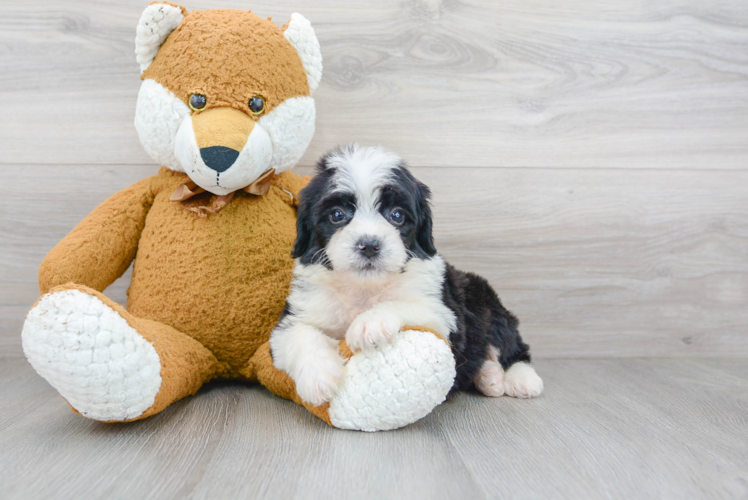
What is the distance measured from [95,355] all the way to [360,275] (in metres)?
0.63

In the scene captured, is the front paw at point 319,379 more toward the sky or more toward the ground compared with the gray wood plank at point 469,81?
more toward the ground

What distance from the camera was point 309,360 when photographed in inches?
53.5

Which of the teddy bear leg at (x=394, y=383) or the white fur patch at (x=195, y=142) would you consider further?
the white fur patch at (x=195, y=142)

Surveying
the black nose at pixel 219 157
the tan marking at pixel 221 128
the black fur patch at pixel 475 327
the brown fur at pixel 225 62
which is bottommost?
the black fur patch at pixel 475 327

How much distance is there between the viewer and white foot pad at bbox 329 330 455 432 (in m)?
1.31

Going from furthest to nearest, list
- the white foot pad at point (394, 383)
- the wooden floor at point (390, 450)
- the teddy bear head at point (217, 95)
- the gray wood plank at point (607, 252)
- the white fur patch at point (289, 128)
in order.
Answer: the gray wood plank at point (607, 252) → the white fur patch at point (289, 128) → the teddy bear head at point (217, 95) → the white foot pad at point (394, 383) → the wooden floor at point (390, 450)

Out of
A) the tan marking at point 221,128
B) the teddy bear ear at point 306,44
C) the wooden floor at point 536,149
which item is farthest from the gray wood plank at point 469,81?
the tan marking at point 221,128

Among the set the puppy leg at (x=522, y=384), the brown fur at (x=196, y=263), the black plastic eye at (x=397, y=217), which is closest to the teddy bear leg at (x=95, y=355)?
the brown fur at (x=196, y=263)

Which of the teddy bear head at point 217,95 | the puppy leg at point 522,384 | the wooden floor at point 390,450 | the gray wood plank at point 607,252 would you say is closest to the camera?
the wooden floor at point 390,450

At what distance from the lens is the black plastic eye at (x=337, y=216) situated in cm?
144

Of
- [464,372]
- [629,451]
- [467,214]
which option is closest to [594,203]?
[467,214]

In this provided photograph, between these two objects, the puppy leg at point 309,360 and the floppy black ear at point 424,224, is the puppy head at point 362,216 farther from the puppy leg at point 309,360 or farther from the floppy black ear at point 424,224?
the puppy leg at point 309,360

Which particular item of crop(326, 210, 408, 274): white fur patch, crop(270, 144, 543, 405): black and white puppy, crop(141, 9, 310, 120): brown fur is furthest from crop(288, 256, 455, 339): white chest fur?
crop(141, 9, 310, 120): brown fur

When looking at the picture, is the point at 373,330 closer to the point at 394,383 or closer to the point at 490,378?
the point at 394,383
